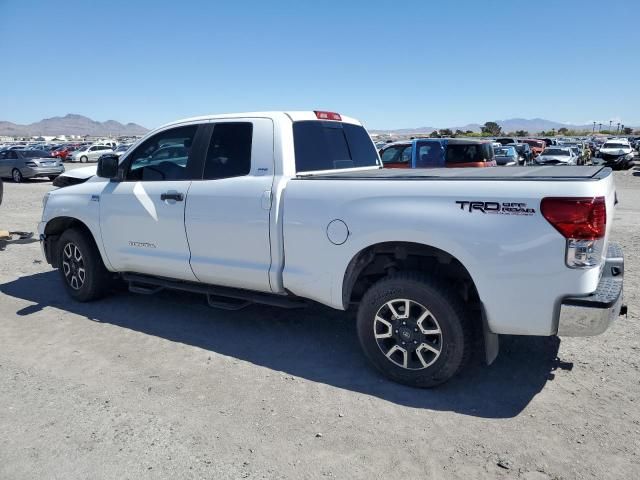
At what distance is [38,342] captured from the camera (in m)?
4.68

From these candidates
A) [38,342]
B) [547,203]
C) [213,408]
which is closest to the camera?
[547,203]

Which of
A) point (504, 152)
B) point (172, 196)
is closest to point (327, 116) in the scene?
point (172, 196)

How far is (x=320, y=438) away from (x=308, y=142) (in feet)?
8.60

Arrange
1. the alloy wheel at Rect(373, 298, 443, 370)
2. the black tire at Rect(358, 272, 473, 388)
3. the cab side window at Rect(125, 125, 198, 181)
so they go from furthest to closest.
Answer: the cab side window at Rect(125, 125, 198, 181) → the alloy wheel at Rect(373, 298, 443, 370) → the black tire at Rect(358, 272, 473, 388)

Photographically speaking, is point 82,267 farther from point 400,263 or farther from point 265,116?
point 400,263

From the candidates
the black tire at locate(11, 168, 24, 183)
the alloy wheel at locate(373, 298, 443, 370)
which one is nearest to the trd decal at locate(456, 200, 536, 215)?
the alloy wheel at locate(373, 298, 443, 370)

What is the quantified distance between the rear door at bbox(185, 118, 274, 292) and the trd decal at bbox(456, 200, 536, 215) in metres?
1.61

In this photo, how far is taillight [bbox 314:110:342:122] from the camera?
495cm

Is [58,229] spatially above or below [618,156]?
above

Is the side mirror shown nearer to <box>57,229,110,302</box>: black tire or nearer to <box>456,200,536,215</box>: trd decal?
<box>57,229,110,302</box>: black tire

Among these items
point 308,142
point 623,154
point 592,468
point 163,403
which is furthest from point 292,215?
point 623,154

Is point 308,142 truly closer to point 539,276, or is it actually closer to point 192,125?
point 192,125

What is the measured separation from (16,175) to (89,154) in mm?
20852

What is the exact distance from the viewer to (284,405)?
3.54m
